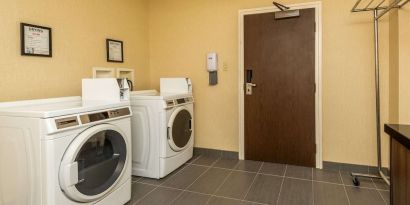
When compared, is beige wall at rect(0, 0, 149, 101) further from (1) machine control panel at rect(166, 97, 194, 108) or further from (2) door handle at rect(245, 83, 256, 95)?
(2) door handle at rect(245, 83, 256, 95)

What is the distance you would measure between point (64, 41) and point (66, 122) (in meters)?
1.21

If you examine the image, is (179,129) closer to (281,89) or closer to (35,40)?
(281,89)

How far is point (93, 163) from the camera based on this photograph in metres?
1.89

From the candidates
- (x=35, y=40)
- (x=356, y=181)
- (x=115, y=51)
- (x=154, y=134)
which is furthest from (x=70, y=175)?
(x=356, y=181)

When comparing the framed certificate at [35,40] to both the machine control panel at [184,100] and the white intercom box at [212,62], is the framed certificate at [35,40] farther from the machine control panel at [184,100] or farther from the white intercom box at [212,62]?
the white intercom box at [212,62]

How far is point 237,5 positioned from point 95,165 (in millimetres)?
2482

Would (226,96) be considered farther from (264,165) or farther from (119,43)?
(119,43)

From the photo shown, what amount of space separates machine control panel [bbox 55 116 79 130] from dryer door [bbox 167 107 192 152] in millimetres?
1180

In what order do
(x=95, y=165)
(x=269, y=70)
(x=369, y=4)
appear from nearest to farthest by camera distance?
(x=95, y=165), (x=369, y=4), (x=269, y=70)

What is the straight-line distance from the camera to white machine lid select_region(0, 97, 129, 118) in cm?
157

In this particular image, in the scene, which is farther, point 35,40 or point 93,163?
point 35,40

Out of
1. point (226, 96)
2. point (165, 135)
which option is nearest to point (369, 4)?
point (226, 96)

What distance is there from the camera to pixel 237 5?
3285 millimetres

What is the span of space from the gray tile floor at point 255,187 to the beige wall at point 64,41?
1242 mm
